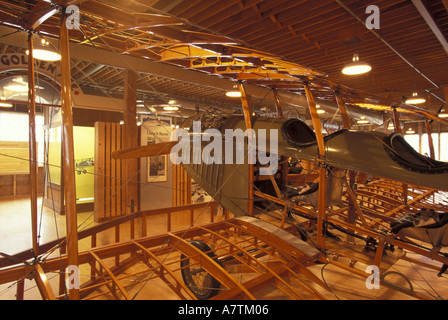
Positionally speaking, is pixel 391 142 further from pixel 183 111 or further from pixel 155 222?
pixel 183 111

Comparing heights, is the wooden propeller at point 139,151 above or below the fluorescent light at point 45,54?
below

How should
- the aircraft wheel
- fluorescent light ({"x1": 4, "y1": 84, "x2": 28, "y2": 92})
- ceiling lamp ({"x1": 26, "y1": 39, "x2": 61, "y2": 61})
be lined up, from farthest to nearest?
fluorescent light ({"x1": 4, "y1": 84, "x2": 28, "y2": 92})
ceiling lamp ({"x1": 26, "y1": 39, "x2": 61, "y2": 61})
the aircraft wheel

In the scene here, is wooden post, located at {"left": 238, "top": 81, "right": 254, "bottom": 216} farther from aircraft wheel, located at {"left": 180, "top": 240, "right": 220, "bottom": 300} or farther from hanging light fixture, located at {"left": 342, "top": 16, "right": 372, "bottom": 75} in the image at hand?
hanging light fixture, located at {"left": 342, "top": 16, "right": 372, "bottom": 75}

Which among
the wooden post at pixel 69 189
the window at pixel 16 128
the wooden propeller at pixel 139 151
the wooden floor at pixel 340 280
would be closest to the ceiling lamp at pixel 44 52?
the wooden propeller at pixel 139 151

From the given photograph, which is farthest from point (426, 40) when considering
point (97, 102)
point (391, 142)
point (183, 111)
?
point (183, 111)

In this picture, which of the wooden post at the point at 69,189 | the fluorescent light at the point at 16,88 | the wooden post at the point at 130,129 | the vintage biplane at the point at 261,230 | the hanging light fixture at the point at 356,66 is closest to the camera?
the wooden post at the point at 69,189

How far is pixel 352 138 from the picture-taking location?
3.73 m

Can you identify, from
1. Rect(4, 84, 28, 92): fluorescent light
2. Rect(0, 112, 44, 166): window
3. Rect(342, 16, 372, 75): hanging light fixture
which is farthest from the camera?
Rect(0, 112, 44, 166): window

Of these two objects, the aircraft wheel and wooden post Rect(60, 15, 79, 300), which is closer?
wooden post Rect(60, 15, 79, 300)

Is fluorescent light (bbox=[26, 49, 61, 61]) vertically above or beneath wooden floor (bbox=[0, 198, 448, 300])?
above

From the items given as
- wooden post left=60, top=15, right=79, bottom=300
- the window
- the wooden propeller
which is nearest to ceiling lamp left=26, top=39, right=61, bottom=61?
the wooden propeller

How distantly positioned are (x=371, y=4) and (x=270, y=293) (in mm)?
5356

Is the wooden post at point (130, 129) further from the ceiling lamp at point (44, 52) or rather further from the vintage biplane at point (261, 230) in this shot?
the ceiling lamp at point (44, 52)
